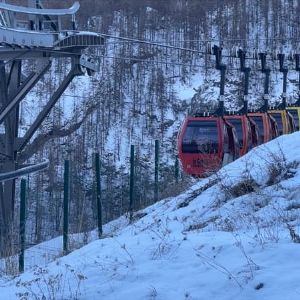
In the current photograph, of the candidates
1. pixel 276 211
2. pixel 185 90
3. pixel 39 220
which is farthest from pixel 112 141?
pixel 276 211

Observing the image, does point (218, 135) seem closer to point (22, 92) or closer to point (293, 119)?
point (22, 92)

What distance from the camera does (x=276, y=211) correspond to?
9.19m

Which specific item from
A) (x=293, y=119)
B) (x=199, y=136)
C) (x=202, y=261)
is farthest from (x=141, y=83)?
A: (x=202, y=261)

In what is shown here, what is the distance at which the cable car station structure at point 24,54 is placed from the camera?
17.8 meters

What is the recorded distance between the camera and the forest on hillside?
121ft

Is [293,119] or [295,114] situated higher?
[295,114]

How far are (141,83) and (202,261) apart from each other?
163 ft

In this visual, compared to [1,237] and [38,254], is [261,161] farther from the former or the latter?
[1,237]

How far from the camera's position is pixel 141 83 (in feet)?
185

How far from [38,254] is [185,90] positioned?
144 feet

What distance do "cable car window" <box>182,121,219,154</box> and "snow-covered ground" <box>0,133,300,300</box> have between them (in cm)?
1408

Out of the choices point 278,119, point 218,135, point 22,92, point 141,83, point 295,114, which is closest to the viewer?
point 22,92

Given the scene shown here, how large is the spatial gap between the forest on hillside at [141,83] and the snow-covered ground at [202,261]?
37.1 ft

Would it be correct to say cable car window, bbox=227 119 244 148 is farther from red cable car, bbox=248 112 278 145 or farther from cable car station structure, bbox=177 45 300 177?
red cable car, bbox=248 112 278 145
